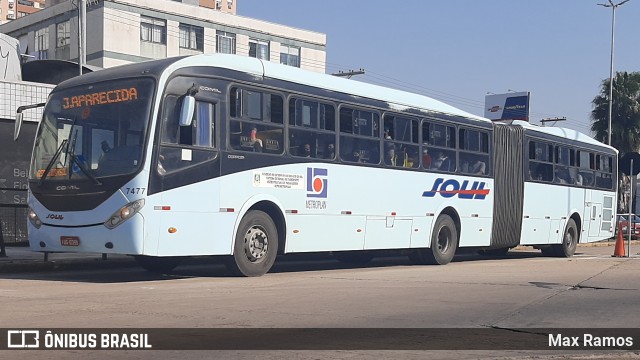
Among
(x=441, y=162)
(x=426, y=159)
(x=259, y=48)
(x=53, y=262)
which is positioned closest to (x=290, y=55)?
(x=259, y=48)

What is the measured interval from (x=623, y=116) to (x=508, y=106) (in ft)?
41.3

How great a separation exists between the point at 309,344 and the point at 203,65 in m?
6.98

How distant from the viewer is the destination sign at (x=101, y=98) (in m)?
13.3

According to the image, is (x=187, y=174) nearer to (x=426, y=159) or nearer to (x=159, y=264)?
(x=159, y=264)

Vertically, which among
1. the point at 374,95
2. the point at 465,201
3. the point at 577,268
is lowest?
the point at 577,268

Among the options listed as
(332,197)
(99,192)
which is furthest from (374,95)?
(99,192)

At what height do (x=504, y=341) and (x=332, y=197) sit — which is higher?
(x=332, y=197)

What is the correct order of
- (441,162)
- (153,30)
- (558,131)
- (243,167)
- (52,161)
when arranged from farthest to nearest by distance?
1. (153,30)
2. (558,131)
3. (441,162)
4. (243,167)
5. (52,161)

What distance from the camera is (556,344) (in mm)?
8305

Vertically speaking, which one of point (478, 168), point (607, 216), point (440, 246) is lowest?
point (440, 246)

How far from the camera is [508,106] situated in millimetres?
65938

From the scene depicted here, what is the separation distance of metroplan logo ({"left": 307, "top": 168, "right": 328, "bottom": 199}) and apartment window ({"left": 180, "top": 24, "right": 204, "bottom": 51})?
146ft

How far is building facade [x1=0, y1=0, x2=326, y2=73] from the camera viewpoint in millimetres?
54750

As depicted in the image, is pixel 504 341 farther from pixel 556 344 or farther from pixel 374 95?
pixel 374 95
